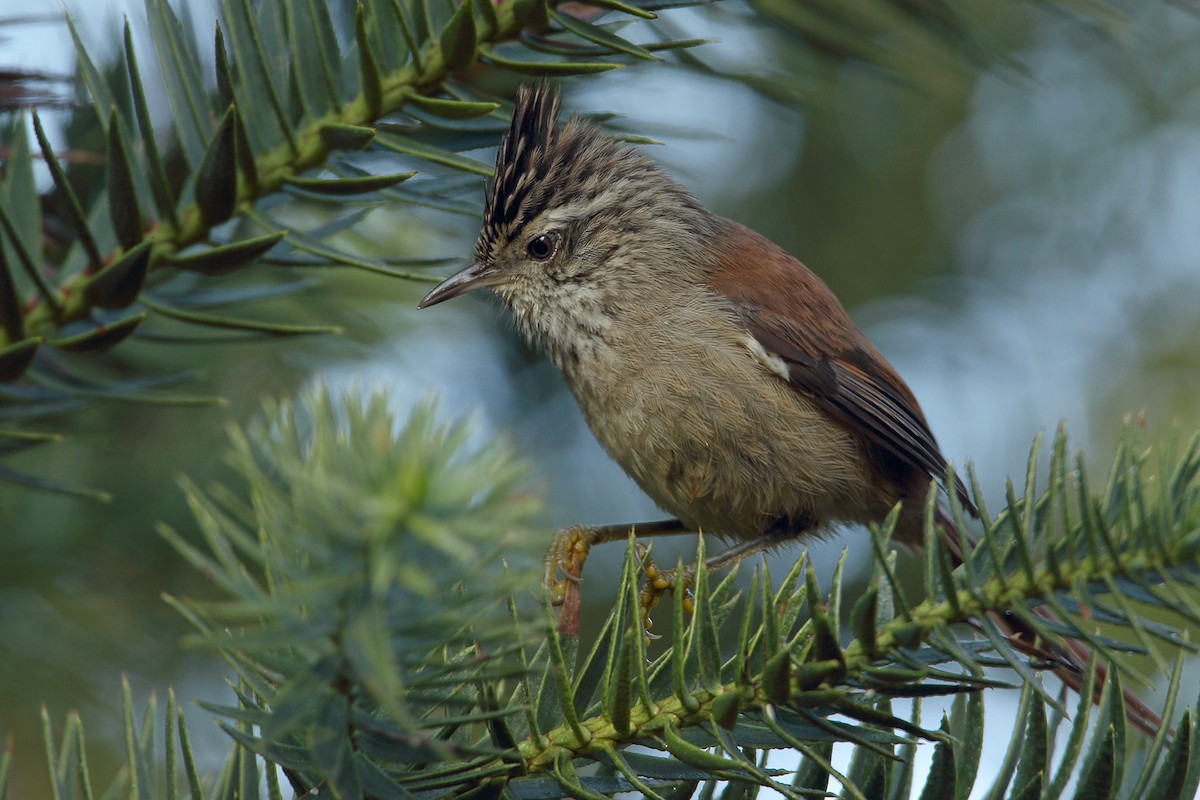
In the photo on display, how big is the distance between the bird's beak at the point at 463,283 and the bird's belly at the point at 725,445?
22.1 inches

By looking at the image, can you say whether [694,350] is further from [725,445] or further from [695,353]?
[725,445]

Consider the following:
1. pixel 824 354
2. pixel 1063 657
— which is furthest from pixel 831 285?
pixel 1063 657

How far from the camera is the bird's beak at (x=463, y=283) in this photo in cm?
364

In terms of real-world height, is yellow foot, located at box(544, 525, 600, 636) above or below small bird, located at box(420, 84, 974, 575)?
below

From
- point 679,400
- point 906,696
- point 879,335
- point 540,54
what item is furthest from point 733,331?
point 906,696

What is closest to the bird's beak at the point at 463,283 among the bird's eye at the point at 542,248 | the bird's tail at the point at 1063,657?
the bird's eye at the point at 542,248

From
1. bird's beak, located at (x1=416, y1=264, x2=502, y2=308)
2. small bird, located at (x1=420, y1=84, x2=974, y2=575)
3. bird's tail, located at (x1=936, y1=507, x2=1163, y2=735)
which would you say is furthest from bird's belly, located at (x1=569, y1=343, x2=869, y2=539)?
bird's tail, located at (x1=936, y1=507, x2=1163, y2=735)

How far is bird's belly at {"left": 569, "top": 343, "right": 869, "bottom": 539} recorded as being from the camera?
11.8ft

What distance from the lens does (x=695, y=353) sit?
12.4ft

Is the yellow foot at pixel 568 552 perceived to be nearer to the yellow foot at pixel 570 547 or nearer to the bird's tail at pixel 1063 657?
the yellow foot at pixel 570 547

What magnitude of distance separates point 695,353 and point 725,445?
37 cm

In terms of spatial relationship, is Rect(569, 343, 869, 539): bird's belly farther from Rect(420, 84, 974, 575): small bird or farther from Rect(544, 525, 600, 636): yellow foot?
Rect(544, 525, 600, 636): yellow foot

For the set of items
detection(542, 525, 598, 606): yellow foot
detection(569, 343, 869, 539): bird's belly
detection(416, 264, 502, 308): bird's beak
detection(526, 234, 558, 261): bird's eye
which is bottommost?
→ detection(542, 525, 598, 606): yellow foot

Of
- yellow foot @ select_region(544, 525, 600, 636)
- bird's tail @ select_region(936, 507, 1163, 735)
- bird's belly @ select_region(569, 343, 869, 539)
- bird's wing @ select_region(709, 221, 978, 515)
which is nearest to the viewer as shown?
bird's tail @ select_region(936, 507, 1163, 735)
